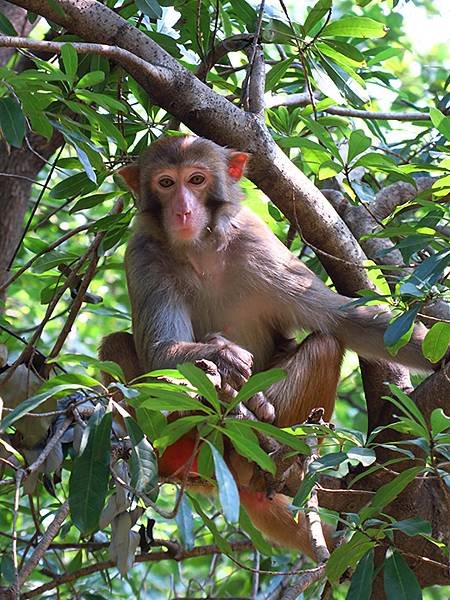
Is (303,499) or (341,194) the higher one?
(341,194)

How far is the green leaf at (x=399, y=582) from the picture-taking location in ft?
9.20

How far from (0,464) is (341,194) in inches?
95.4

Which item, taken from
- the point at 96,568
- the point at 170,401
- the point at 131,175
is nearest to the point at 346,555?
the point at 170,401

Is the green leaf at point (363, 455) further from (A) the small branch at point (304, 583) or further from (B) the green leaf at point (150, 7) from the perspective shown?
(B) the green leaf at point (150, 7)

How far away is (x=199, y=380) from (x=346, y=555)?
0.73 metres

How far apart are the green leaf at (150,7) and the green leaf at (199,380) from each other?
1.96 meters

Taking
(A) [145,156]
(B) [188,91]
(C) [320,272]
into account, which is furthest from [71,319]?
(C) [320,272]

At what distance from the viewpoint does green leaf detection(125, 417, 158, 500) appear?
9.22 feet

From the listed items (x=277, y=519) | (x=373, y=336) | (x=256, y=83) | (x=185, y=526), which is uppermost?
(x=256, y=83)

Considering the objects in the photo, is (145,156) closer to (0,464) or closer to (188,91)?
(188,91)

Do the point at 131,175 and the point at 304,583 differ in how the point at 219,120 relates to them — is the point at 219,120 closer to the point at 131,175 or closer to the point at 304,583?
the point at 131,175

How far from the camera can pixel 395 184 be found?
500cm

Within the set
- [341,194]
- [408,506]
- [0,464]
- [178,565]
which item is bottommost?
[178,565]

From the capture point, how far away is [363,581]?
2.87m
